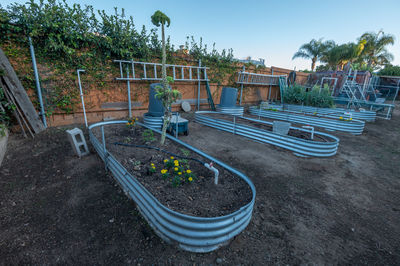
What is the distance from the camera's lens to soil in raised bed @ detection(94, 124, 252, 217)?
2.31 m

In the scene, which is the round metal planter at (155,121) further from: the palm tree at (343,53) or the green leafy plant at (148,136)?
the palm tree at (343,53)

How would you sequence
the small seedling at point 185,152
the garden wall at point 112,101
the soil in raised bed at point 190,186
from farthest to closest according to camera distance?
the garden wall at point 112,101, the small seedling at point 185,152, the soil in raised bed at point 190,186

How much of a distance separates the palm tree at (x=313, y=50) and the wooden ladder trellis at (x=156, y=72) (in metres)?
25.0

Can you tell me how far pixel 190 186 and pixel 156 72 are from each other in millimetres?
7181

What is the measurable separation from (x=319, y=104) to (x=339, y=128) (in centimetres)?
420

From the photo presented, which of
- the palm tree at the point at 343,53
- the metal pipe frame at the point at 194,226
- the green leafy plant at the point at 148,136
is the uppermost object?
the palm tree at the point at 343,53

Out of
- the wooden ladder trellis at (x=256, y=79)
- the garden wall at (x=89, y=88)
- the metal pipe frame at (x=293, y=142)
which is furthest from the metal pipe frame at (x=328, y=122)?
the garden wall at (x=89, y=88)

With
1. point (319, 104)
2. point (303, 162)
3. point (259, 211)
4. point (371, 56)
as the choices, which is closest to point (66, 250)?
point (259, 211)

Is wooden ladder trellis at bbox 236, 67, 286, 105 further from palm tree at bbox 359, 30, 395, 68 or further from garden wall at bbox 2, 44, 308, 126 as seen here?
palm tree at bbox 359, 30, 395, 68

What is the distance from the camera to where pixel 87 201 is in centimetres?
286

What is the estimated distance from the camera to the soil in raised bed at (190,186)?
90.8 inches

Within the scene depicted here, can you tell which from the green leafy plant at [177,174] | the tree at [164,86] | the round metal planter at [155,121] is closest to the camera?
the green leafy plant at [177,174]

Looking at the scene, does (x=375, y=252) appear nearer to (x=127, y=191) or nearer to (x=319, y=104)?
(x=127, y=191)

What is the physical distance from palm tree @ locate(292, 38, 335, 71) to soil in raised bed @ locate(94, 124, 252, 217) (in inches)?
1235
